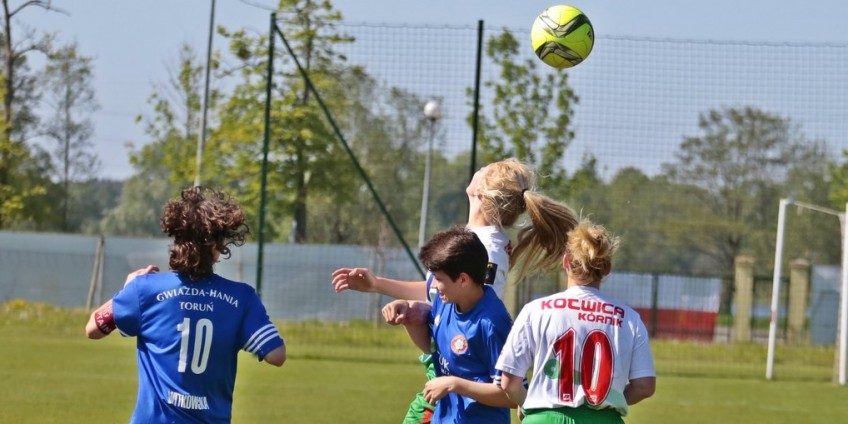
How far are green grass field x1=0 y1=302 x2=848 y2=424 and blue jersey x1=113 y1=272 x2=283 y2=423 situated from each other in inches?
209

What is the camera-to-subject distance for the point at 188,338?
3939 millimetres

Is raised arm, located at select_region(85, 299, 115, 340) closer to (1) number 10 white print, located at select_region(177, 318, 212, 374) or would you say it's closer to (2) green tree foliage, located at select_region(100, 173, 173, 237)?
(1) number 10 white print, located at select_region(177, 318, 212, 374)

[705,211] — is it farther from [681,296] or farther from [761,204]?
[681,296]

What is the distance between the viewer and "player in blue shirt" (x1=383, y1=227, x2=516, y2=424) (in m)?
4.28

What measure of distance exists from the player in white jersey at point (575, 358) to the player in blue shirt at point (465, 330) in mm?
122

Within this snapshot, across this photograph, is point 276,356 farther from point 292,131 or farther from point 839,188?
point 839,188

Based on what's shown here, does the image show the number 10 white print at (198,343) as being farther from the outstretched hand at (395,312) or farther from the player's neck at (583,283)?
the player's neck at (583,283)

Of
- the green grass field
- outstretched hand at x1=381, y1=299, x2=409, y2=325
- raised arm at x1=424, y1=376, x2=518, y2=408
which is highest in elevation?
outstretched hand at x1=381, y1=299, x2=409, y2=325

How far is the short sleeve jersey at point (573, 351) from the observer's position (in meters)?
4.20

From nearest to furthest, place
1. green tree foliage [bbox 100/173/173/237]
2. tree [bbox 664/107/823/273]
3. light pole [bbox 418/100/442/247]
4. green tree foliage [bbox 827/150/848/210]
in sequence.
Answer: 1. light pole [bbox 418/100/442/247]
2. tree [bbox 664/107/823/273]
3. green tree foliage [bbox 827/150/848/210]
4. green tree foliage [bbox 100/173/173/237]

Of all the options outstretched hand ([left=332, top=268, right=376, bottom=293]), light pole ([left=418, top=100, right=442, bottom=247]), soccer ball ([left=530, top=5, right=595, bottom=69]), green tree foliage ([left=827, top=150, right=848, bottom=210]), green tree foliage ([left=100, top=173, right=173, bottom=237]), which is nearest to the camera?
outstretched hand ([left=332, top=268, right=376, bottom=293])

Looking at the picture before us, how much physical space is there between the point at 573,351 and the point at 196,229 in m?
1.44

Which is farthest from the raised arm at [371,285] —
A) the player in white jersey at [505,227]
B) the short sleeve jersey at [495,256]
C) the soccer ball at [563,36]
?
the soccer ball at [563,36]

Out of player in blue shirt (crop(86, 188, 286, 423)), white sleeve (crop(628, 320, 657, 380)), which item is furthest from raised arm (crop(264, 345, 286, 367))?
white sleeve (crop(628, 320, 657, 380))
